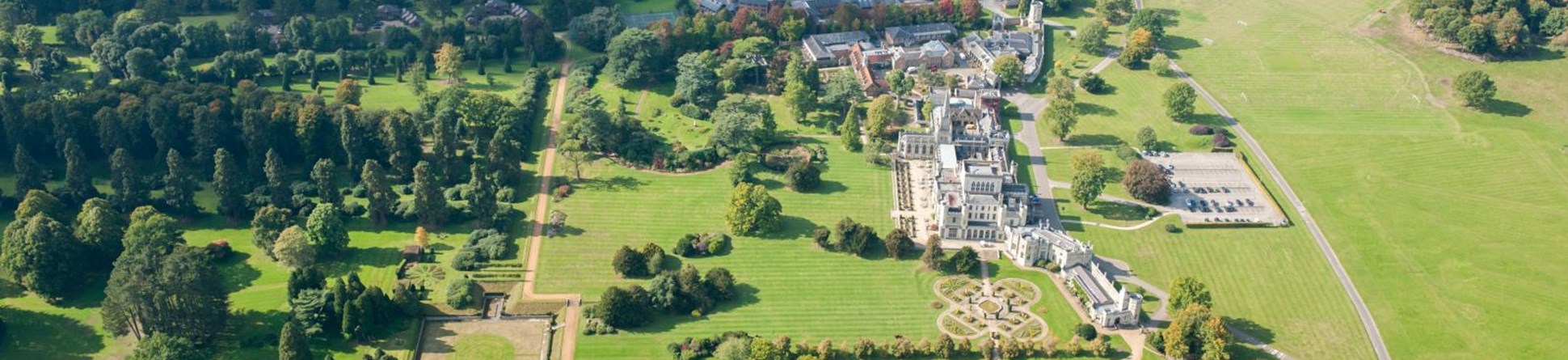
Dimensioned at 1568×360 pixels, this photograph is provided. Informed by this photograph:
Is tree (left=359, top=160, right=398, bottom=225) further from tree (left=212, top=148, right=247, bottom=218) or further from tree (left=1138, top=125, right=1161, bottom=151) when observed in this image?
tree (left=1138, top=125, right=1161, bottom=151)

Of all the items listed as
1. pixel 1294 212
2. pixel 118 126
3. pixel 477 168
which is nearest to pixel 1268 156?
pixel 1294 212

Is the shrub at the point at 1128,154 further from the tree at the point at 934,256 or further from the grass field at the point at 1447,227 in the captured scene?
the tree at the point at 934,256

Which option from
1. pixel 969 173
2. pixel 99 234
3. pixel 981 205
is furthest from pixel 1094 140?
pixel 99 234

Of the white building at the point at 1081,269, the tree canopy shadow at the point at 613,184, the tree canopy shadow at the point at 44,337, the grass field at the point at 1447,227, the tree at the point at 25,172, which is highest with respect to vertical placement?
the tree at the point at 25,172

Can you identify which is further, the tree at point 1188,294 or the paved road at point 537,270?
the tree at point 1188,294

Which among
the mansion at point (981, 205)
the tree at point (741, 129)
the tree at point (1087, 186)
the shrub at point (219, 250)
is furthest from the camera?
the tree at point (741, 129)

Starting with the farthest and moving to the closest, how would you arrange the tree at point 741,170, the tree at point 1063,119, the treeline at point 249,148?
the tree at point 1063,119
the tree at point 741,170
the treeline at point 249,148

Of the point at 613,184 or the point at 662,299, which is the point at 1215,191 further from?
the point at 613,184

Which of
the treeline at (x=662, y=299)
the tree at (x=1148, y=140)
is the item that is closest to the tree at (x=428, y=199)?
the treeline at (x=662, y=299)

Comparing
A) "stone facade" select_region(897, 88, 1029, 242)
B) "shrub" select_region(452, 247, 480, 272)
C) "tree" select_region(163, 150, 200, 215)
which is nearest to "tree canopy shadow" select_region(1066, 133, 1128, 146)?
"stone facade" select_region(897, 88, 1029, 242)
